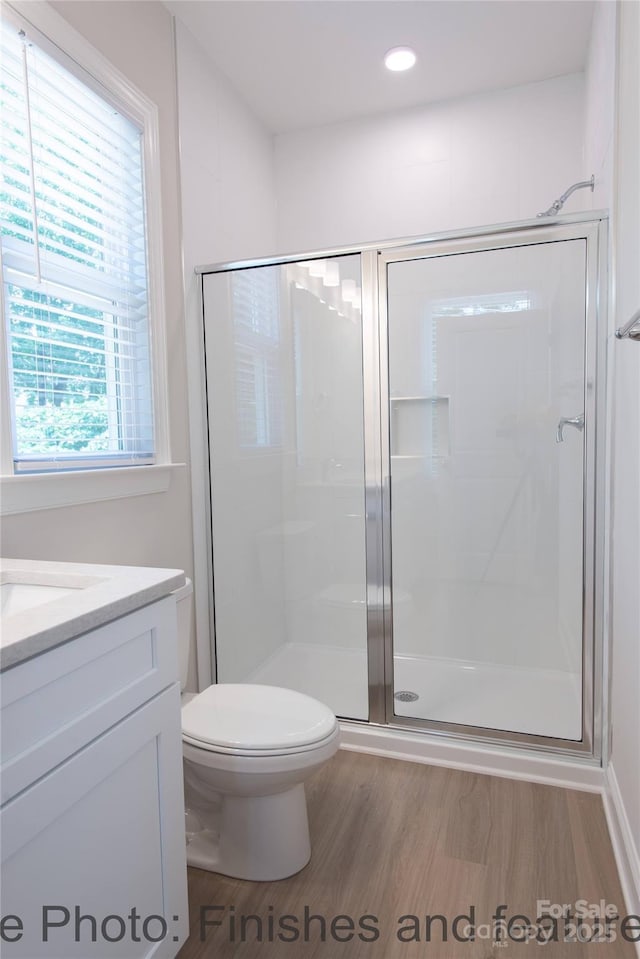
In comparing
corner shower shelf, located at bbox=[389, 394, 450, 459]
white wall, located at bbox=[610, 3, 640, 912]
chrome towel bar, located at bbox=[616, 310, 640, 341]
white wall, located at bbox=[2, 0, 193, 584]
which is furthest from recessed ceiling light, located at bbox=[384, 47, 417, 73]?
chrome towel bar, located at bbox=[616, 310, 640, 341]

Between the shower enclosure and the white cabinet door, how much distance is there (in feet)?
3.84

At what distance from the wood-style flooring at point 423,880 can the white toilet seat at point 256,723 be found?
0.38 metres

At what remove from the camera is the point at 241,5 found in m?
2.05

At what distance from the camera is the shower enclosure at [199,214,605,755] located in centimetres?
208

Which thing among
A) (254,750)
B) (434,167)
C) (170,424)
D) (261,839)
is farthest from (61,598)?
(434,167)

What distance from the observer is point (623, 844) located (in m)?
1.48

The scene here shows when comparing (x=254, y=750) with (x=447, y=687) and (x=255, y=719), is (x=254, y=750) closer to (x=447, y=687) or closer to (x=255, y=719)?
(x=255, y=719)

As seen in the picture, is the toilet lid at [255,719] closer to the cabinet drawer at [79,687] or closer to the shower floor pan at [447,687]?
the cabinet drawer at [79,687]

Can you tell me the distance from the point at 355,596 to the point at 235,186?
1918mm

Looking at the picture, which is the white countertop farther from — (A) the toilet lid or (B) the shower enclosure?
(B) the shower enclosure

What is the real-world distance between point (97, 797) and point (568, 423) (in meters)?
1.85

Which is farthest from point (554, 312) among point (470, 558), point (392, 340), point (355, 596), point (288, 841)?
point (288, 841)

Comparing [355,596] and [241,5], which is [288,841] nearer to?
[355,596]

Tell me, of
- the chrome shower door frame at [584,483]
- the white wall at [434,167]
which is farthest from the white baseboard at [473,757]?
the white wall at [434,167]
